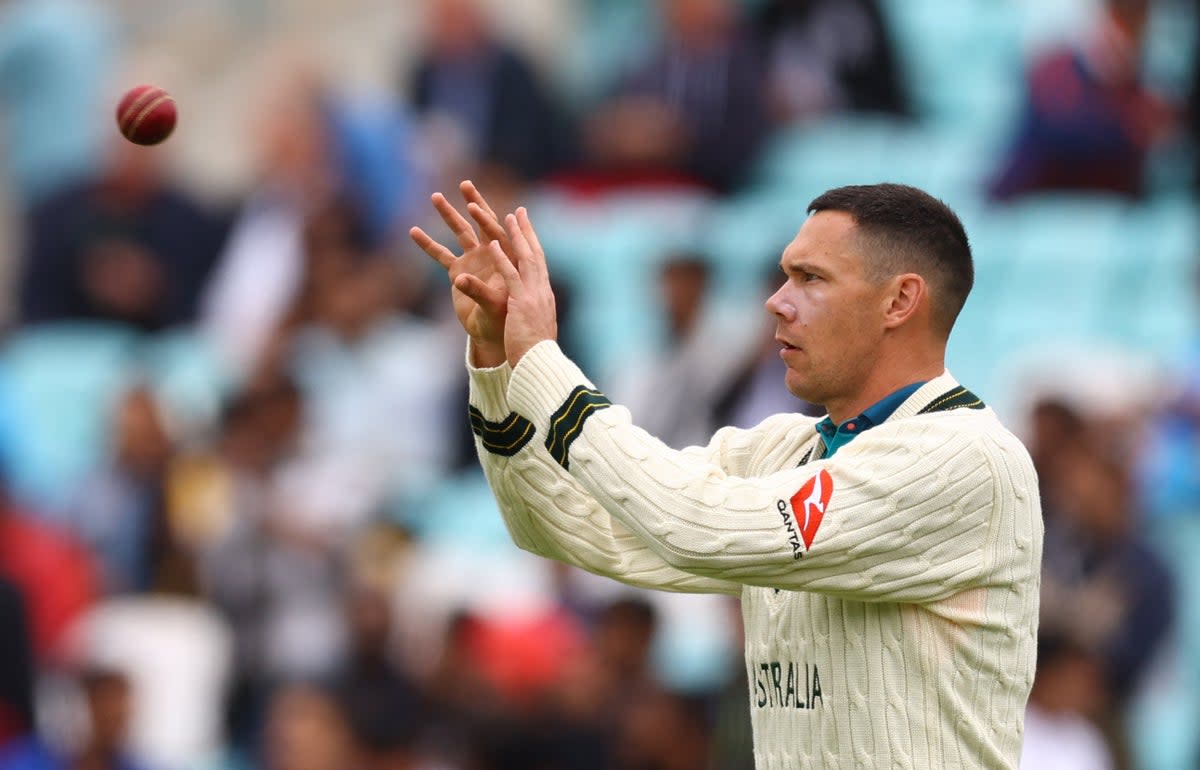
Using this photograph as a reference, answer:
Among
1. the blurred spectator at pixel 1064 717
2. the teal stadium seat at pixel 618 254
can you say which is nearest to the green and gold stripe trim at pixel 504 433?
the blurred spectator at pixel 1064 717

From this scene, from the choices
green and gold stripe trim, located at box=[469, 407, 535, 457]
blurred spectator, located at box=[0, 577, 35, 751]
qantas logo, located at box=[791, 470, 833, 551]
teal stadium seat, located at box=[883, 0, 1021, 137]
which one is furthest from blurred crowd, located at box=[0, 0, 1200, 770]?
qantas logo, located at box=[791, 470, 833, 551]

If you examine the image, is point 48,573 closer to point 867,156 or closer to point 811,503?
point 867,156

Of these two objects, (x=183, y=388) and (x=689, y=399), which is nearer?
(x=689, y=399)

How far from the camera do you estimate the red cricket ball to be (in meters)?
4.73

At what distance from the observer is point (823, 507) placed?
3875 mm

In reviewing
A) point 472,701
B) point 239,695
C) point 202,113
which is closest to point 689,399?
point 472,701

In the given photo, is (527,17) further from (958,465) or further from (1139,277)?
(958,465)

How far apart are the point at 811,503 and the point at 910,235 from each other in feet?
1.90

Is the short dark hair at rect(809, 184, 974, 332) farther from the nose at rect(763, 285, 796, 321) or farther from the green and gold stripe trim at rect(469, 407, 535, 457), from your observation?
the green and gold stripe trim at rect(469, 407, 535, 457)

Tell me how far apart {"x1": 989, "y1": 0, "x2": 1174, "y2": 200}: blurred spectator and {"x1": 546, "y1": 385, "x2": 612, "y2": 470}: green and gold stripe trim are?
6.57 m

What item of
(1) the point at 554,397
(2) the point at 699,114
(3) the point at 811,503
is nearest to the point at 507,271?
(1) the point at 554,397

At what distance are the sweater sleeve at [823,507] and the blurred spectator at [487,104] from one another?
790cm

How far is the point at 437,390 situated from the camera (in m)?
10.5

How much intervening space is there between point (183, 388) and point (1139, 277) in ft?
15.8
